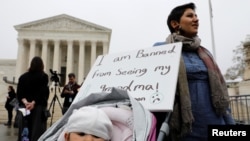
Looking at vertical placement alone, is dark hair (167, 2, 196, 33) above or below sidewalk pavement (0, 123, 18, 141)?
above

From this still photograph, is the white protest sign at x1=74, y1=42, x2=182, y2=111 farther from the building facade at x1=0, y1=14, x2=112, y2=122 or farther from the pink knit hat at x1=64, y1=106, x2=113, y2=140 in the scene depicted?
the building facade at x1=0, y1=14, x2=112, y2=122

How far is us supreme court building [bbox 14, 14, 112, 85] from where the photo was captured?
1667 inches

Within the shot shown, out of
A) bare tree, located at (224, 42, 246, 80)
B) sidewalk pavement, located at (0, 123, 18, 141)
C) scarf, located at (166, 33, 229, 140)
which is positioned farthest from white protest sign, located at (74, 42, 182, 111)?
bare tree, located at (224, 42, 246, 80)

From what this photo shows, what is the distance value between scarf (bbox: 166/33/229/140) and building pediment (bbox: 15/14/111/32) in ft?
137

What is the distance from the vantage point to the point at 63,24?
144ft

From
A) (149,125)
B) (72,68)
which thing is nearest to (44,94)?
(149,125)

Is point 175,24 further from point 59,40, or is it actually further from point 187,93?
point 59,40

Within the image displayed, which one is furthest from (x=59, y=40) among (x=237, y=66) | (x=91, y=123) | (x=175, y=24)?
(x=91, y=123)

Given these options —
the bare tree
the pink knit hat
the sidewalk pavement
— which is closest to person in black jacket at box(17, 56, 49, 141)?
the sidewalk pavement

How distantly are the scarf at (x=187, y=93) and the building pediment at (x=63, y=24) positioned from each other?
4168 cm

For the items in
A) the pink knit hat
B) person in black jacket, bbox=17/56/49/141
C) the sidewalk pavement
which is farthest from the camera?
the sidewalk pavement

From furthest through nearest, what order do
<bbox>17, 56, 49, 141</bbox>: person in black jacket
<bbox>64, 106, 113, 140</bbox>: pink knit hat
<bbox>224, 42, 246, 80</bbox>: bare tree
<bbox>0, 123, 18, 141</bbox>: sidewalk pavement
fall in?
<bbox>224, 42, 246, 80</bbox>: bare tree → <bbox>0, 123, 18, 141</bbox>: sidewalk pavement → <bbox>17, 56, 49, 141</bbox>: person in black jacket → <bbox>64, 106, 113, 140</bbox>: pink knit hat

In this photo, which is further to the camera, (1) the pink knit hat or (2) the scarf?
(2) the scarf

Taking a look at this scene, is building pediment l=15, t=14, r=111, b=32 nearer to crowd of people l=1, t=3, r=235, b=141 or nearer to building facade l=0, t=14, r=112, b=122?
building facade l=0, t=14, r=112, b=122
